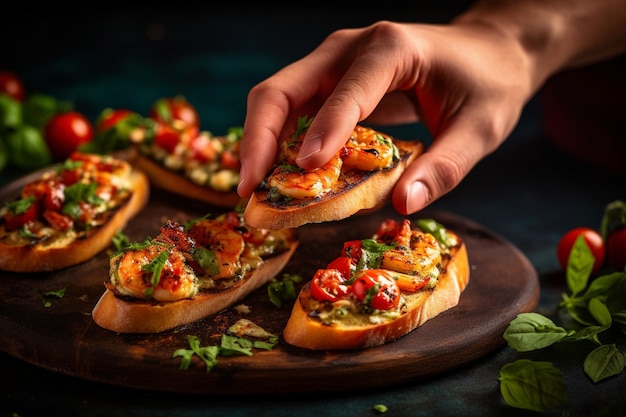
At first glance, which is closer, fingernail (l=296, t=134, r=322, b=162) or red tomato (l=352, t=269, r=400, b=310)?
red tomato (l=352, t=269, r=400, b=310)

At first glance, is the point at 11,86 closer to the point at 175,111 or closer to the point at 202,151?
the point at 175,111

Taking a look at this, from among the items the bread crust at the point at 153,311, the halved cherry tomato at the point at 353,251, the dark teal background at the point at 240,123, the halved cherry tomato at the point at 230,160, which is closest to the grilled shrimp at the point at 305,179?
the halved cherry tomato at the point at 353,251

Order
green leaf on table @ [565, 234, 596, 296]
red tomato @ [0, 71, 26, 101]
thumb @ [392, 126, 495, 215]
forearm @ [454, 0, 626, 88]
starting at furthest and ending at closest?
red tomato @ [0, 71, 26, 101]
forearm @ [454, 0, 626, 88]
green leaf on table @ [565, 234, 596, 296]
thumb @ [392, 126, 495, 215]

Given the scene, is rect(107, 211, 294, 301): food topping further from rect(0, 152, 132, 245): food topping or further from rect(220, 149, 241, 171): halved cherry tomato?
rect(220, 149, 241, 171): halved cherry tomato

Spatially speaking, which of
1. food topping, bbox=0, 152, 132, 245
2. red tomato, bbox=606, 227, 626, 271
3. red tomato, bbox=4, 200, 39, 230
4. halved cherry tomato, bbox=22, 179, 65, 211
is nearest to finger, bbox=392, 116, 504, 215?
red tomato, bbox=606, 227, 626, 271

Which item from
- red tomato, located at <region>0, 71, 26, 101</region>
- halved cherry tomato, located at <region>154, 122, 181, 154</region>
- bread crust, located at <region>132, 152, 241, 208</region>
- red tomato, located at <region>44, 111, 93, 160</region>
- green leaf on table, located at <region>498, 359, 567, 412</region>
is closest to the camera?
green leaf on table, located at <region>498, 359, 567, 412</region>

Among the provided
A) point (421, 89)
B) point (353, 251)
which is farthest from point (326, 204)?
point (421, 89)

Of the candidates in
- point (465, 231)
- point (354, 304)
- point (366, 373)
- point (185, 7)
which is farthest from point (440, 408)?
point (185, 7)
